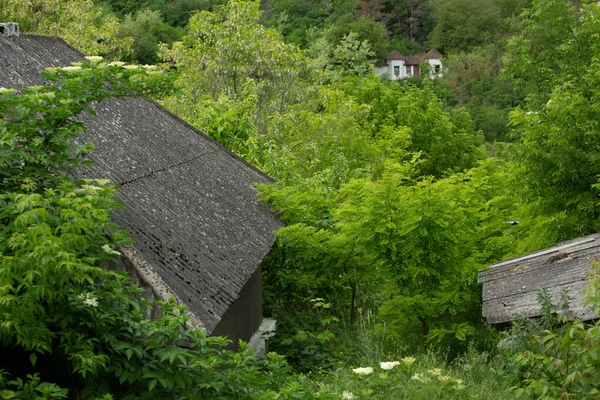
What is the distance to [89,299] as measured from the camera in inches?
191

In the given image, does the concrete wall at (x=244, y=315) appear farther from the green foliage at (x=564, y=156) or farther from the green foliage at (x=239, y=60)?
the green foliage at (x=239, y=60)

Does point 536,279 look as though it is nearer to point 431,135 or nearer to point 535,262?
point 535,262

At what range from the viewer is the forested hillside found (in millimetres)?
5016

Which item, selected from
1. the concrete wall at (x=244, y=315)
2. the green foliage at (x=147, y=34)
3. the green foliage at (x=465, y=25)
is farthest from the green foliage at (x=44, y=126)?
the green foliage at (x=465, y=25)

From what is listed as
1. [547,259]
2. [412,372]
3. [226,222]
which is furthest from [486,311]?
[226,222]

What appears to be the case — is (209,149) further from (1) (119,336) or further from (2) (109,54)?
(2) (109,54)

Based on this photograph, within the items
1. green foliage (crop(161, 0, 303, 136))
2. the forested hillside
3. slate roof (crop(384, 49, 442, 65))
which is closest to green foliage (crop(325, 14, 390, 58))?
slate roof (crop(384, 49, 442, 65))

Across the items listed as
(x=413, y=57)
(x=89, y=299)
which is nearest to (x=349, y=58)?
(x=413, y=57)

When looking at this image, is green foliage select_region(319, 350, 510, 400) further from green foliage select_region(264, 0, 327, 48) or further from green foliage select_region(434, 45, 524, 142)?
green foliage select_region(264, 0, 327, 48)

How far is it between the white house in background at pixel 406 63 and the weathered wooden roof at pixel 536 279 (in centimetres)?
6337

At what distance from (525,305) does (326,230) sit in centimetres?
336

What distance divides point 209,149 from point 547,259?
14.9ft

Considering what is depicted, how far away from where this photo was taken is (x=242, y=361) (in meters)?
5.74

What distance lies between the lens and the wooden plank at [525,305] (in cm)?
816
